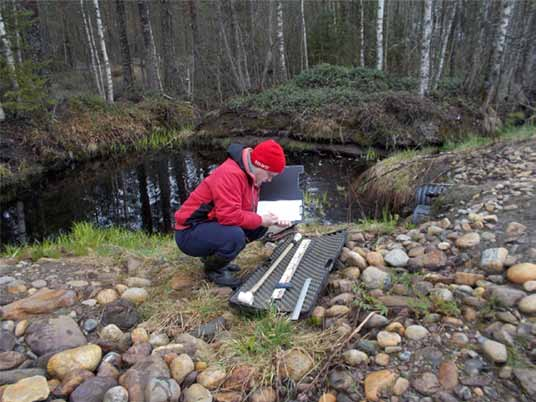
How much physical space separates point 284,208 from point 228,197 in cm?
82

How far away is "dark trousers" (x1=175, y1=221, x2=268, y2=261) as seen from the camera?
3.03m

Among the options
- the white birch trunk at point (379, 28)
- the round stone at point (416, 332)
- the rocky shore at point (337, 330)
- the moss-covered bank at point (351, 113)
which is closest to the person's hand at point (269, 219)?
the rocky shore at point (337, 330)

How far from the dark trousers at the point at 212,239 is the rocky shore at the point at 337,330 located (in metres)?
0.33

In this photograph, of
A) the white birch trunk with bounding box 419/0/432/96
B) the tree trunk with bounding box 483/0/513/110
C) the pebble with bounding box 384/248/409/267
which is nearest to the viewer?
the pebble with bounding box 384/248/409/267

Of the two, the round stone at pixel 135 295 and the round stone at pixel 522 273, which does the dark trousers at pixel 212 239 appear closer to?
the round stone at pixel 135 295

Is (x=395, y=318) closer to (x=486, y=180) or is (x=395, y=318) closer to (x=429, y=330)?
(x=429, y=330)

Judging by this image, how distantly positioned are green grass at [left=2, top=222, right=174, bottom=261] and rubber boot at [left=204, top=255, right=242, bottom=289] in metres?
1.07

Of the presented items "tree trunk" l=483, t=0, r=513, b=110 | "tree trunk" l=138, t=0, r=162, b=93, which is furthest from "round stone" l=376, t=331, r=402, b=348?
"tree trunk" l=138, t=0, r=162, b=93

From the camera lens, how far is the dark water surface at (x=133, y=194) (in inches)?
272

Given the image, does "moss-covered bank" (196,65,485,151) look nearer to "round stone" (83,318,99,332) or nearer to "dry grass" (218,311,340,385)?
"dry grass" (218,311,340,385)

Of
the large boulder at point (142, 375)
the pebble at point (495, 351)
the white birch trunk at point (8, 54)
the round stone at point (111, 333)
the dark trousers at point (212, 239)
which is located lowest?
the round stone at point (111, 333)

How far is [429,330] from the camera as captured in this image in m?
2.36

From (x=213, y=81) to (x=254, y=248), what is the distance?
1538 centimetres

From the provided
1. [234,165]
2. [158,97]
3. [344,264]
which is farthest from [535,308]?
[158,97]
